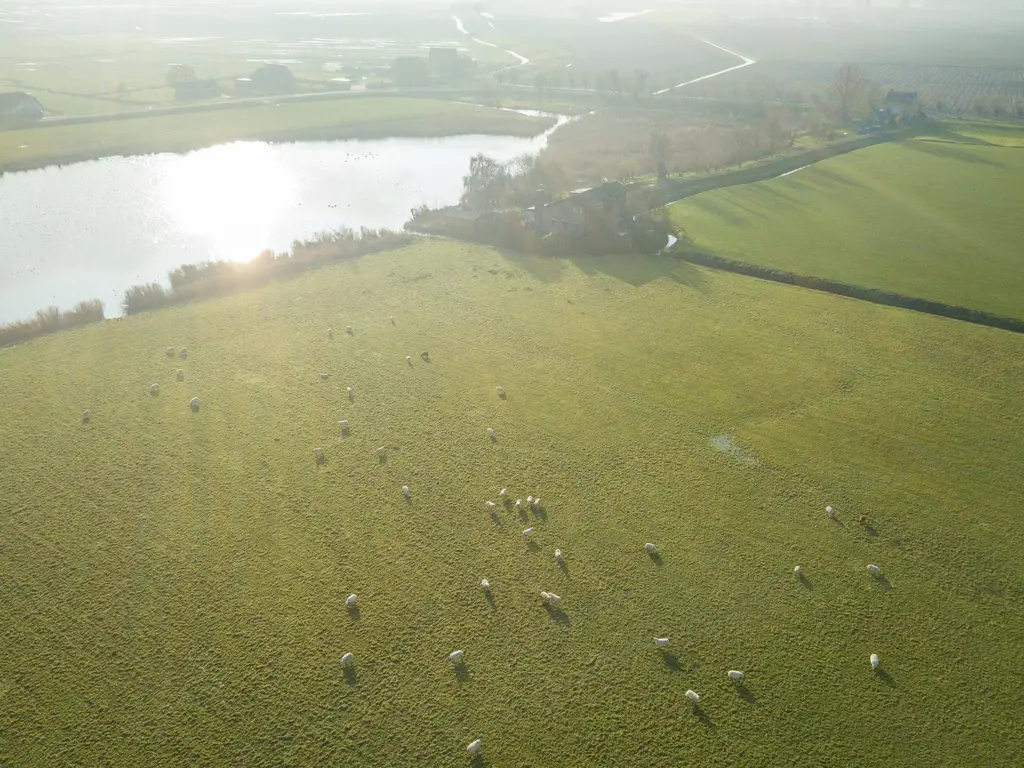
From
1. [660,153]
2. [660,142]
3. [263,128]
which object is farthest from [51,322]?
[263,128]

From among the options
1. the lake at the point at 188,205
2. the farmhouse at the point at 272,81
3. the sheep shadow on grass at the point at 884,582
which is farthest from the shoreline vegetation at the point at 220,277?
the farmhouse at the point at 272,81

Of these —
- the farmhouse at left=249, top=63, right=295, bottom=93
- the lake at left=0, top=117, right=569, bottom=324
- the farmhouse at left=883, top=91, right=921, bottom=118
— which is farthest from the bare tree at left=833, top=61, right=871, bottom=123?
the farmhouse at left=249, top=63, right=295, bottom=93

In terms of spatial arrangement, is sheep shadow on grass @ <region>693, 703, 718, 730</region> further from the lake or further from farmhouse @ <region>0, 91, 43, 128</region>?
farmhouse @ <region>0, 91, 43, 128</region>

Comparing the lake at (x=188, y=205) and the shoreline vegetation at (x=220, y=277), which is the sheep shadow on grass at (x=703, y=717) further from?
the lake at (x=188, y=205)

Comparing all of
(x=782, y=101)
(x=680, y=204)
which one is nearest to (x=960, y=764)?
(x=680, y=204)

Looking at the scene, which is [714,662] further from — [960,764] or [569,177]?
[569,177]

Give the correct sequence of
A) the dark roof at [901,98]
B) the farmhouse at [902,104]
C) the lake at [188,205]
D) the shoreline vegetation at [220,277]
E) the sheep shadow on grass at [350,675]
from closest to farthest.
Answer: the sheep shadow on grass at [350,675] → the shoreline vegetation at [220,277] → the lake at [188,205] → the farmhouse at [902,104] → the dark roof at [901,98]
